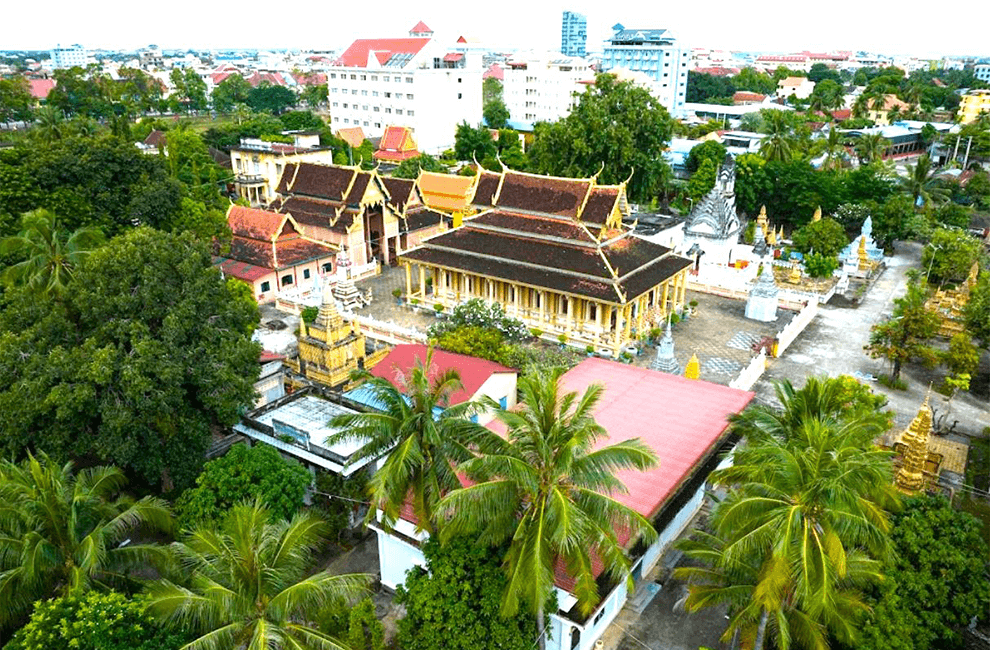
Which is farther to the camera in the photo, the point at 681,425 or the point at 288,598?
the point at 681,425

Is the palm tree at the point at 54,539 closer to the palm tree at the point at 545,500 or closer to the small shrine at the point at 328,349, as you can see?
the palm tree at the point at 545,500

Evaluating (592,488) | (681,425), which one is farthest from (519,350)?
(592,488)

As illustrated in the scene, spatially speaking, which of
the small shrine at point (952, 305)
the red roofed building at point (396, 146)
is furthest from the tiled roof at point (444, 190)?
the small shrine at point (952, 305)

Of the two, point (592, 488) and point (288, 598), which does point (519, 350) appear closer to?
point (592, 488)

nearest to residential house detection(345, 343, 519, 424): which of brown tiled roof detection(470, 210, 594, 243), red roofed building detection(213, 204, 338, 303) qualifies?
brown tiled roof detection(470, 210, 594, 243)

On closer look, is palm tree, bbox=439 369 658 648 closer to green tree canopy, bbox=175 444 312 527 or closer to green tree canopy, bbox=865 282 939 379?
green tree canopy, bbox=175 444 312 527
